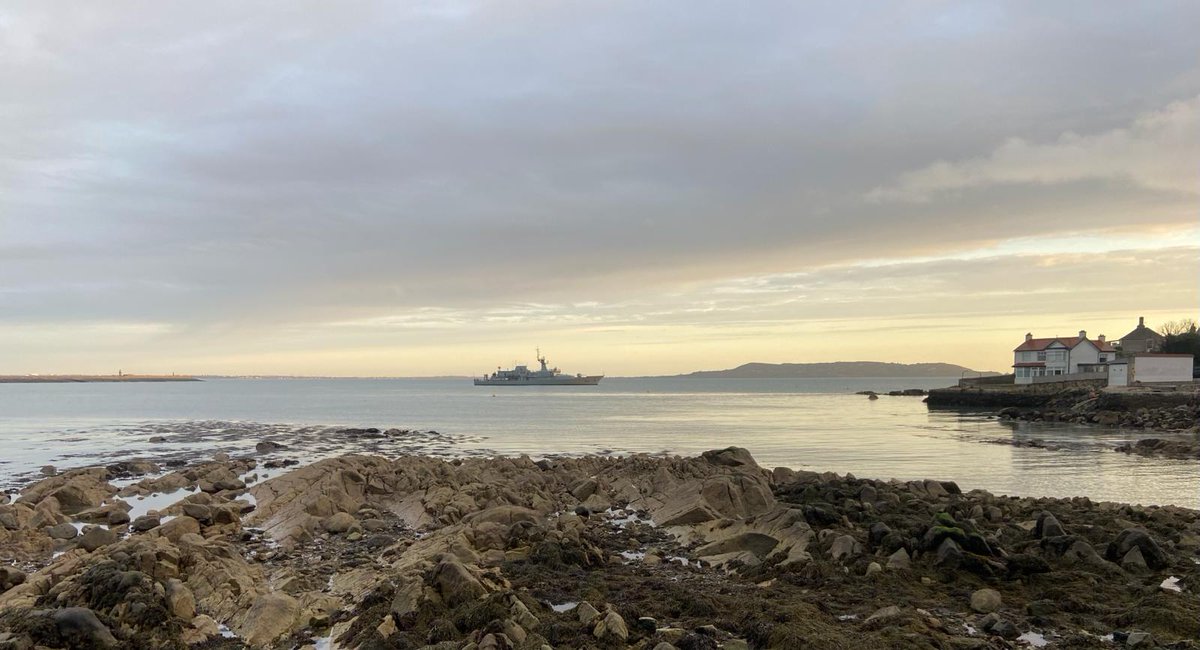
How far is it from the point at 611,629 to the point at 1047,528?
27.4ft

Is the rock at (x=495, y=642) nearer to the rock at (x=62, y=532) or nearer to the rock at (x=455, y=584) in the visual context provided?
the rock at (x=455, y=584)

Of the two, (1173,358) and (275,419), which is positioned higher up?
(1173,358)

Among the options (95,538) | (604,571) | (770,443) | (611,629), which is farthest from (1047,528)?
(770,443)

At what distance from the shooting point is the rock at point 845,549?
10.7 m

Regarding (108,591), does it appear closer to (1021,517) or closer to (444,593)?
(444,593)

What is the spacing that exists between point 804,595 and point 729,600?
1134 millimetres

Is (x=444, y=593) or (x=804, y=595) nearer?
(x=444, y=593)

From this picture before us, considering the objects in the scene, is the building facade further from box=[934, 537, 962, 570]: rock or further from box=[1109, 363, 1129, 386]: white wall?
box=[934, 537, 962, 570]: rock

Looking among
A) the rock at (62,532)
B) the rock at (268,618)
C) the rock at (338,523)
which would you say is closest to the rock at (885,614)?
the rock at (268,618)

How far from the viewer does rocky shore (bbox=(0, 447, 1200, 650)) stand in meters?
7.65

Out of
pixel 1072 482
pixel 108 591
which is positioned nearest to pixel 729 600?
pixel 108 591

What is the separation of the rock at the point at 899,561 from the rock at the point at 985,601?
1307 millimetres

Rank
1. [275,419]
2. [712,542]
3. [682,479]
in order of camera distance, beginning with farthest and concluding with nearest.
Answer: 1. [275,419]
2. [682,479]
3. [712,542]

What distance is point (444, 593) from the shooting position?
8.43m
